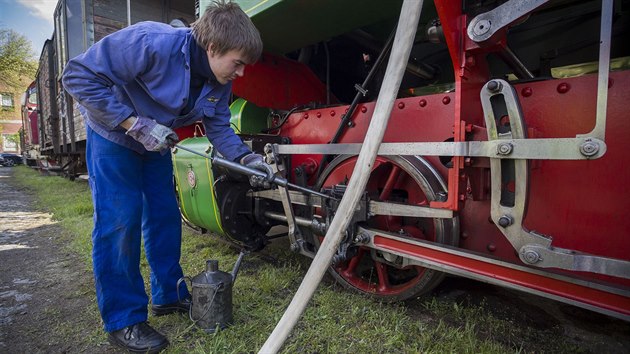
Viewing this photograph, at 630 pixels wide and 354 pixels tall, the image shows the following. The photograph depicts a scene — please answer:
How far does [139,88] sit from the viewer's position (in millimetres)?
1636

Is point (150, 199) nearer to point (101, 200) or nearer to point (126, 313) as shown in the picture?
point (101, 200)

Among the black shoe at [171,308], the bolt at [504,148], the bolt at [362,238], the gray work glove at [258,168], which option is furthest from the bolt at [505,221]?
the black shoe at [171,308]

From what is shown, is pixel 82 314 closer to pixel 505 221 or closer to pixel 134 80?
pixel 134 80

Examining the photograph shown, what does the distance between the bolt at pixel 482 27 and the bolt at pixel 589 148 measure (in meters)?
0.50

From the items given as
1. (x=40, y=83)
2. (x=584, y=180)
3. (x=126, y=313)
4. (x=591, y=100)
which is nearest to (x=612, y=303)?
(x=584, y=180)

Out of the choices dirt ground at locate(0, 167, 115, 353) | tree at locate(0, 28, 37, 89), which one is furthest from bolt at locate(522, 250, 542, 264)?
tree at locate(0, 28, 37, 89)

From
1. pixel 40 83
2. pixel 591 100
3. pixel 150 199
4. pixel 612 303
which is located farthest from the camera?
pixel 40 83

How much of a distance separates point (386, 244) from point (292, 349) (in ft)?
2.13

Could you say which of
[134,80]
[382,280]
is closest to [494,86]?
[382,280]

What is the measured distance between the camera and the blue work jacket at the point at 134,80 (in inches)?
57.5

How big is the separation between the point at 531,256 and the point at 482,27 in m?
0.80

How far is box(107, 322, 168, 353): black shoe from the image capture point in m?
1.60

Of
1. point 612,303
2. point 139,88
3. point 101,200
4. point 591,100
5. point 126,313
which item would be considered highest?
point 139,88

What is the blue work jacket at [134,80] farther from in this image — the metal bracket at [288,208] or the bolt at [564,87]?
the bolt at [564,87]
